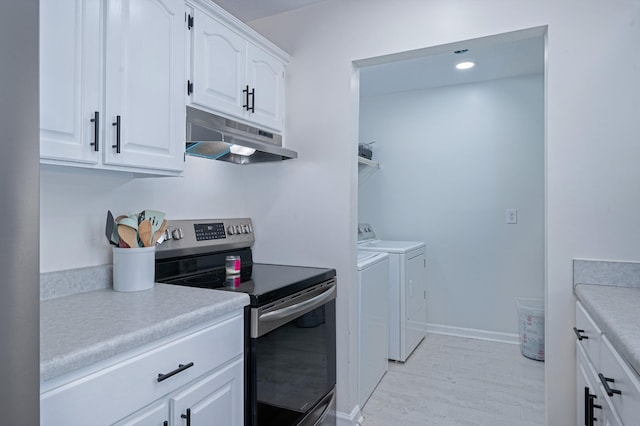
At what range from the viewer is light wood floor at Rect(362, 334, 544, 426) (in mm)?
2158

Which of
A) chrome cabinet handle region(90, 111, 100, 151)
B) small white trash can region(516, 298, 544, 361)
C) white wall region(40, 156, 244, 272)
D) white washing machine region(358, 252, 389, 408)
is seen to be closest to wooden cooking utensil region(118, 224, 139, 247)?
white wall region(40, 156, 244, 272)

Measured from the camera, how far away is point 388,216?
3.82 meters

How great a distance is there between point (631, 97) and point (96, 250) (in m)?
2.30

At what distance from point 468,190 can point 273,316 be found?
8.62ft

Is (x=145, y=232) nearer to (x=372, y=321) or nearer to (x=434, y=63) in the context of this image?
(x=372, y=321)

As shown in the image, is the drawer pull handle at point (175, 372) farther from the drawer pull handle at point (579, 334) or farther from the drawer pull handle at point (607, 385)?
the drawer pull handle at point (579, 334)

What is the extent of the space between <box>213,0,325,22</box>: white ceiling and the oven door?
1.60m

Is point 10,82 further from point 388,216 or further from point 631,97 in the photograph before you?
point 388,216

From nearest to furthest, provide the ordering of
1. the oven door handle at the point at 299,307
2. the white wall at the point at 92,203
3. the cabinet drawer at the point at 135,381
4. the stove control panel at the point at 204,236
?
1. the cabinet drawer at the point at 135,381
2. the white wall at the point at 92,203
3. the oven door handle at the point at 299,307
4. the stove control panel at the point at 204,236

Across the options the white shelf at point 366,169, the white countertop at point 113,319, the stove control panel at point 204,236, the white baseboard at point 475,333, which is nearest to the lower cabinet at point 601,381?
the white countertop at point 113,319

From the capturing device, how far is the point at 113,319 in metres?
1.11

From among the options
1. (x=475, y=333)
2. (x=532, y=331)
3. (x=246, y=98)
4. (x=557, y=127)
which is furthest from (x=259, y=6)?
(x=475, y=333)

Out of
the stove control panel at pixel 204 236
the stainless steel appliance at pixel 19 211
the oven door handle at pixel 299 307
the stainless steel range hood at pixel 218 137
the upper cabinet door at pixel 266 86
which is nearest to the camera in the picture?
the stainless steel appliance at pixel 19 211

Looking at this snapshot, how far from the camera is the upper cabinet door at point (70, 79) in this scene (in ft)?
3.58
